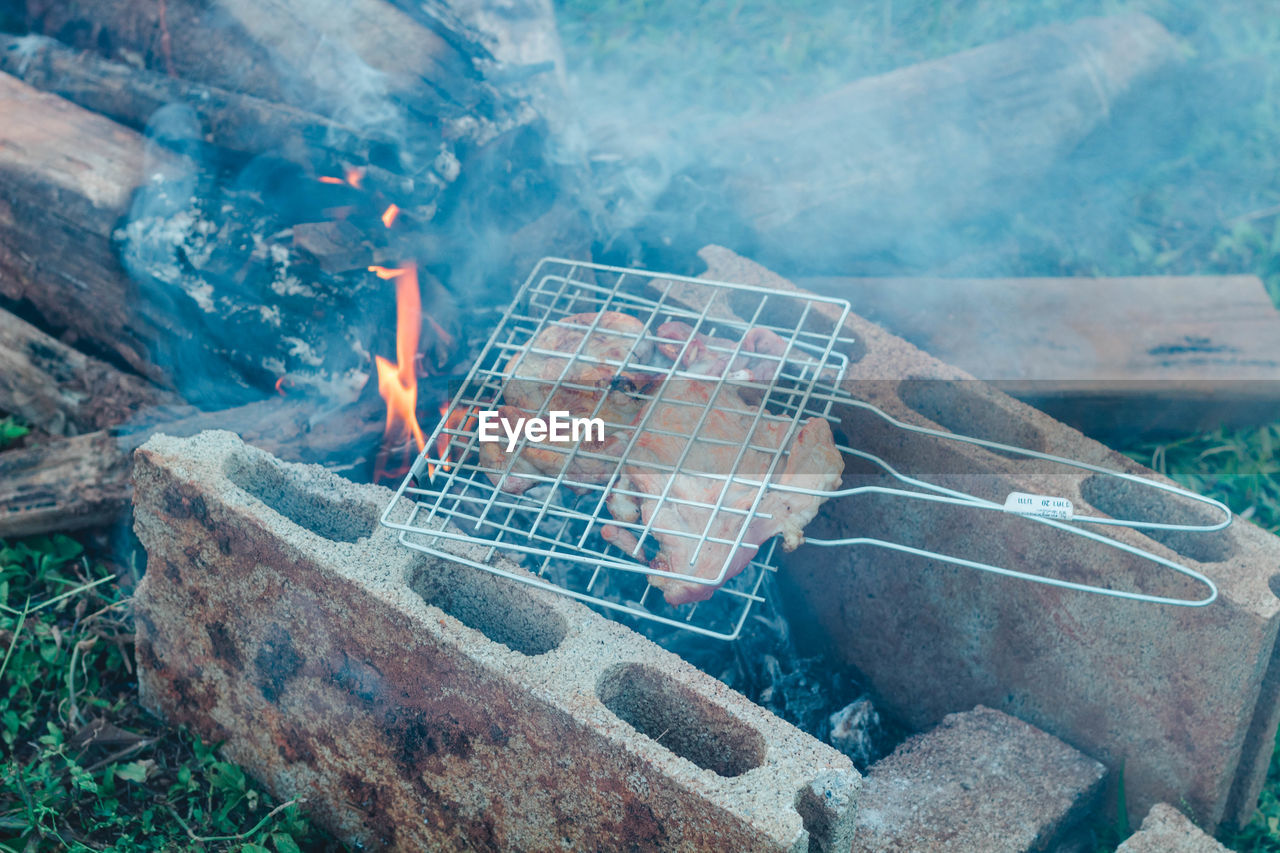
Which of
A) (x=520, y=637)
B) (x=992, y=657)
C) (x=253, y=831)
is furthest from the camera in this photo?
(x=992, y=657)

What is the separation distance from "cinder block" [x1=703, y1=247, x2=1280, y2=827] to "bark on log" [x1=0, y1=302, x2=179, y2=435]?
282 centimetres

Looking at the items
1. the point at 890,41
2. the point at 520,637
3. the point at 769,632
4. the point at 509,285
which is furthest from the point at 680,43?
the point at 520,637

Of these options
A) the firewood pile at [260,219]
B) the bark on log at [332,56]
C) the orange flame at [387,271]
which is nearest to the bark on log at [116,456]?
the firewood pile at [260,219]

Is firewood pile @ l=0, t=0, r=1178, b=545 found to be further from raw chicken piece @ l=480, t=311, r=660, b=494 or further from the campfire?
raw chicken piece @ l=480, t=311, r=660, b=494

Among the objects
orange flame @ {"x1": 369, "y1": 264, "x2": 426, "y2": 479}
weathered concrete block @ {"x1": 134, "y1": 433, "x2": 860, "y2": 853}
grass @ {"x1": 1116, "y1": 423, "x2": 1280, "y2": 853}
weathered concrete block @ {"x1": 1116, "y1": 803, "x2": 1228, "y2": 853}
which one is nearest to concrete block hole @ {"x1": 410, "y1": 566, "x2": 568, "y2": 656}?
weathered concrete block @ {"x1": 134, "y1": 433, "x2": 860, "y2": 853}

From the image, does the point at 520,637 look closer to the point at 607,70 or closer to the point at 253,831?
the point at 253,831

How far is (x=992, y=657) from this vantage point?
2984 millimetres

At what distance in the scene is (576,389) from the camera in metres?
2.75

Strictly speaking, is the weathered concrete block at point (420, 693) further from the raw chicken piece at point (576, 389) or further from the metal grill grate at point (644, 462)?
the raw chicken piece at point (576, 389)

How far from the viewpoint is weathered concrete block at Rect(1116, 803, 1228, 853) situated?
252 cm

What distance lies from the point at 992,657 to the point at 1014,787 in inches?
17.4

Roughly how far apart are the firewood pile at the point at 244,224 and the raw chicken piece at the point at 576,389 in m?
0.73

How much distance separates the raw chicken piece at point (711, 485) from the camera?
93.5 inches

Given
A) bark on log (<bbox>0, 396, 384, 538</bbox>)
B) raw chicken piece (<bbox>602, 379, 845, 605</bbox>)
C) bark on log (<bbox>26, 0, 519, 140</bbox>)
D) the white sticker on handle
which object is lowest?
bark on log (<bbox>0, 396, 384, 538</bbox>)
